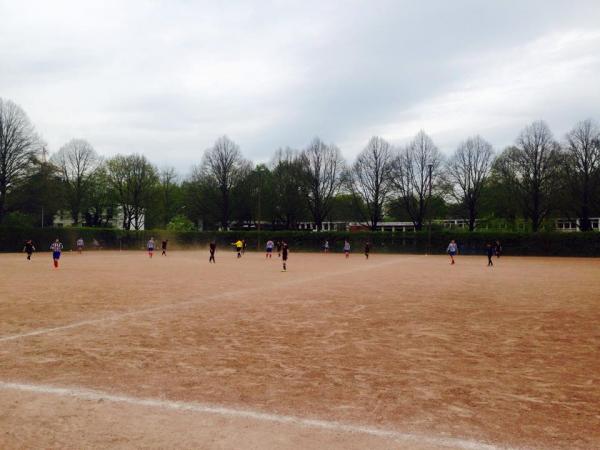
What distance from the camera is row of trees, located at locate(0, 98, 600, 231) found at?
55.6 meters

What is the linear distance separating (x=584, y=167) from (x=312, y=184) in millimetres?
36019

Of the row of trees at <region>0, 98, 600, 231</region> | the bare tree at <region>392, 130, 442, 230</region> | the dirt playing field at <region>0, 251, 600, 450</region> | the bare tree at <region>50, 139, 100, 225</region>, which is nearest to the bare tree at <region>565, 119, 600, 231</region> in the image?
the row of trees at <region>0, 98, 600, 231</region>

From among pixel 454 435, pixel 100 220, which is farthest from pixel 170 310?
pixel 100 220

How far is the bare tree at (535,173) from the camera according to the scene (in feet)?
188

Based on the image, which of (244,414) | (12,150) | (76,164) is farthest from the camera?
(76,164)

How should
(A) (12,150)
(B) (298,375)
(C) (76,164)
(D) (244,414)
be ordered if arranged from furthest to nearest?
(C) (76,164), (A) (12,150), (B) (298,375), (D) (244,414)

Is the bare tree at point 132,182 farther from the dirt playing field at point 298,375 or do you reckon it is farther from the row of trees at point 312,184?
the dirt playing field at point 298,375

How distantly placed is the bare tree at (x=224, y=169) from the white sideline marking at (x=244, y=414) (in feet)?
231

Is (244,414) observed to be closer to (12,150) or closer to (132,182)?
(12,150)

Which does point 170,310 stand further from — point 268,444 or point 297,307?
point 268,444

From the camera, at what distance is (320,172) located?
72625 mm

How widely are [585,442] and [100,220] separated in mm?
84640

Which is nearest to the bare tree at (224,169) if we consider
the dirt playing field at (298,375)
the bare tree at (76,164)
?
the bare tree at (76,164)

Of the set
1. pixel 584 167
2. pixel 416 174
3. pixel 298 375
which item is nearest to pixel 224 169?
pixel 416 174
